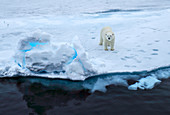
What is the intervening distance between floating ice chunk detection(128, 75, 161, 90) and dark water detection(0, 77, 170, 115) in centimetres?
10

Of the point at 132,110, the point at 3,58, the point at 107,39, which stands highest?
the point at 107,39

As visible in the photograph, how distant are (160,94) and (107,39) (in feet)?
7.13

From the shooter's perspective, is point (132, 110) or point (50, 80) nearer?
point (132, 110)

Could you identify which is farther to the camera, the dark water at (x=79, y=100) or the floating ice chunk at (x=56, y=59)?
the floating ice chunk at (x=56, y=59)

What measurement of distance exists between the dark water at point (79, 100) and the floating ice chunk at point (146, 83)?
0.34 ft

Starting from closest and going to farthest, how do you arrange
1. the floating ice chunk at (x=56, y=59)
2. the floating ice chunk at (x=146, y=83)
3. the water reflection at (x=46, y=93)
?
the water reflection at (x=46, y=93) < the floating ice chunk at (x=146, y=83) < the floating ice chunk at (x=56, y=59)

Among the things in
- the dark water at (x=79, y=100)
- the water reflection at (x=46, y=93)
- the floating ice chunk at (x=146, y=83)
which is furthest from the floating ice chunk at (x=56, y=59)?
the floating ice chunk at (x=146, y=83)

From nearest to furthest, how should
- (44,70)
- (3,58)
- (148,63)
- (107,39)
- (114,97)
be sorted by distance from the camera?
(114,97) → (44,70) → (148,63) → (3,58) → (107,39)

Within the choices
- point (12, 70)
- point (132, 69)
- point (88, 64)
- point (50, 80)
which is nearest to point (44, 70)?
point (50, 80)

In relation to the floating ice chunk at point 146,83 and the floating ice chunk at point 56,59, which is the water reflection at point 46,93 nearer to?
the floating ice chunk at point 56,59

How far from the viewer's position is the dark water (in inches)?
89.8

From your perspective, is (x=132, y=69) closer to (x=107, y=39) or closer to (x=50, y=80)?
(x=107, y=39)

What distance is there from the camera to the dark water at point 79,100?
2.28 metres

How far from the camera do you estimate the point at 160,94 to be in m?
2.61
